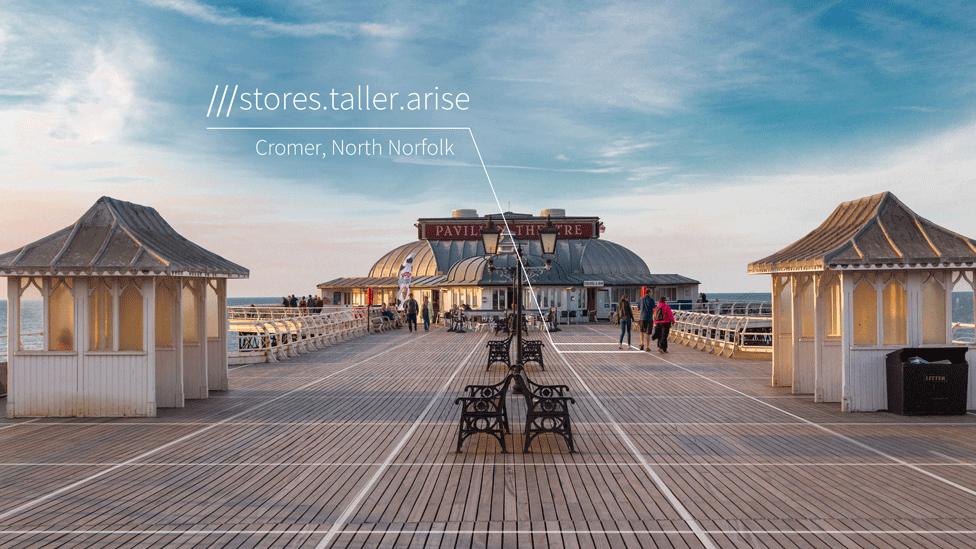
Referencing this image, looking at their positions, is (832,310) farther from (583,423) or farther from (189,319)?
(189,319)

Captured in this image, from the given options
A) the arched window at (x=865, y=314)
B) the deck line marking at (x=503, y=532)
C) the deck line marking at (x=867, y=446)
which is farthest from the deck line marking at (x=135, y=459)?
the arched window at (x=865, y=314)

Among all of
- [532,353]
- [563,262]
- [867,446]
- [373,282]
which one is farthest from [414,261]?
[867,446]

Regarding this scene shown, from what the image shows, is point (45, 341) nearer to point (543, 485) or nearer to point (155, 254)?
point (155, 254)

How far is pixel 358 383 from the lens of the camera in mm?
15969

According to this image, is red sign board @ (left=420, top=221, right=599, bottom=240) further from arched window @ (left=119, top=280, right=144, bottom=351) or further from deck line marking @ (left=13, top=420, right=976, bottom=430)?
deck line marking @ (left=13, top=420, right=976, bottom=430)

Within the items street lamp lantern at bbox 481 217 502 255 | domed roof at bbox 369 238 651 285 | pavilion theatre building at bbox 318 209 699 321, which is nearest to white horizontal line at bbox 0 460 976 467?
street lamp lantern at bbox 481 217 502 255

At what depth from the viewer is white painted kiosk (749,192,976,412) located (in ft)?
38.2

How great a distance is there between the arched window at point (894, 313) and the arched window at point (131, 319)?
1117 centimetres

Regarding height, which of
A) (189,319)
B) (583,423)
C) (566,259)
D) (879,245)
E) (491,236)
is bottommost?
(583,423)

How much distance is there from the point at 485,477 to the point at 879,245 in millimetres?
7421

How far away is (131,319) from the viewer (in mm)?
12391

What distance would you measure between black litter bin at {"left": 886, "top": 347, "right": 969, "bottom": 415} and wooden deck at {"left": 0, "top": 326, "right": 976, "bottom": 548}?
470 millimetres

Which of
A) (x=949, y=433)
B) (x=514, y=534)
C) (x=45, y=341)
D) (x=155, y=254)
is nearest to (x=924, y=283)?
(x=949, y=433)

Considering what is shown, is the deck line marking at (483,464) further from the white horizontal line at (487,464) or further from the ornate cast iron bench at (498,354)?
the ornate cast iron bench at (498,354)
